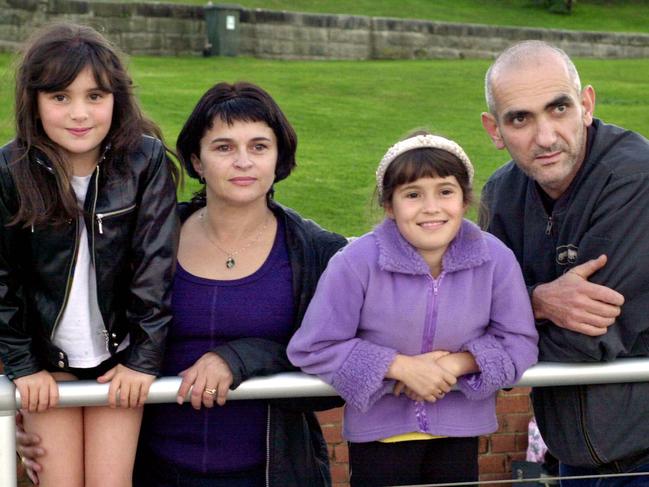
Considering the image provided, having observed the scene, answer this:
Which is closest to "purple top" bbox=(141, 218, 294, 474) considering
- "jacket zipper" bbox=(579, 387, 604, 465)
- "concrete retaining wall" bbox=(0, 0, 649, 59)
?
"jacket zipper" bbox=(579, 387, 604, 465)

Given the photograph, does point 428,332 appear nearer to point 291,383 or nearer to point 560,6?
point 291,383

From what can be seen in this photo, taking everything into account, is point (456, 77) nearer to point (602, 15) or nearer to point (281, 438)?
point (281, 438)

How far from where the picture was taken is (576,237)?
9.40 feet

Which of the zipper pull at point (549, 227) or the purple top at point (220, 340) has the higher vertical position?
the zipper pull at point (549, 227)

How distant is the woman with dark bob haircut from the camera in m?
2.93

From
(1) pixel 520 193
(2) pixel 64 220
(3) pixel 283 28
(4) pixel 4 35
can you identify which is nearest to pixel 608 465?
(1) pixel 520 193

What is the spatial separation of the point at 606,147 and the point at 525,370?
2.22ft

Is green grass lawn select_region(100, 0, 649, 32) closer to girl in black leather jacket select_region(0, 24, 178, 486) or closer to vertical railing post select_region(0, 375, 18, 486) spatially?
girl in black leather jacket select_region(0, 24, 178, 486)

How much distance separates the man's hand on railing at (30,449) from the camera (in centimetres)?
286

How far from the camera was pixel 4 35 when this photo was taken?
18.6 meters

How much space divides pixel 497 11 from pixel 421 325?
29.9m

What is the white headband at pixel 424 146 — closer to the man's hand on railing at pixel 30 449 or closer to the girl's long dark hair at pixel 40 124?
the girl's long dark hair at pixel 40 124

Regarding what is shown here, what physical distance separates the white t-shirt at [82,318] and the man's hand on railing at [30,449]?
0.22 metres

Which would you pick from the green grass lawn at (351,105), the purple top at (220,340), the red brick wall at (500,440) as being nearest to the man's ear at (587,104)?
the purple top at (220,340)
